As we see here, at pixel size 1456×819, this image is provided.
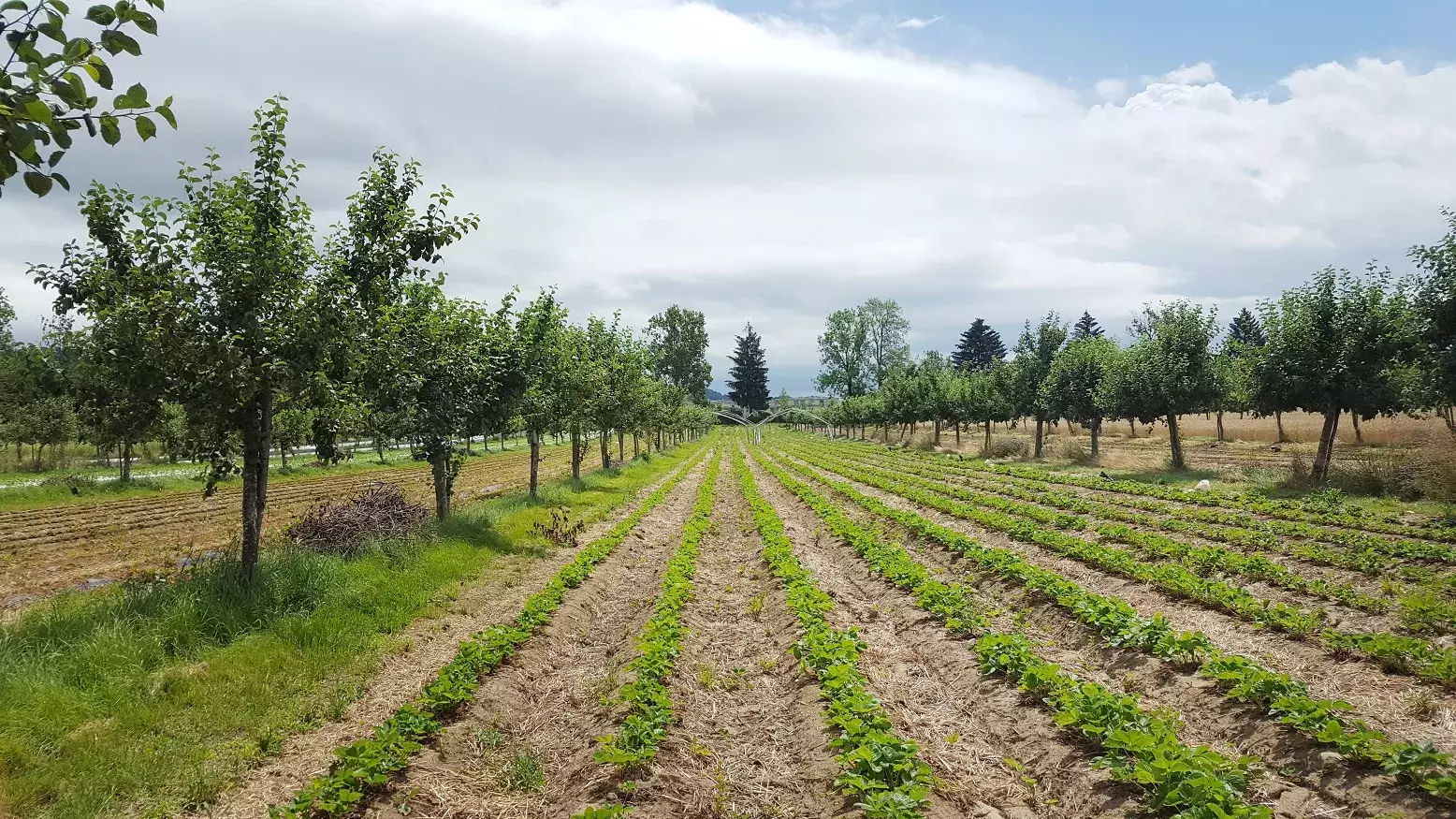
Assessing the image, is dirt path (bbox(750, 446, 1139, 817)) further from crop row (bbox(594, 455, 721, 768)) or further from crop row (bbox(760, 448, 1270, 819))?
crop row (bbox(594, 455, 721, 768))

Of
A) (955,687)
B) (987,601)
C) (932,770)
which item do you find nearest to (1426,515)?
(987,601)

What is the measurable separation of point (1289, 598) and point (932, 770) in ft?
25.6

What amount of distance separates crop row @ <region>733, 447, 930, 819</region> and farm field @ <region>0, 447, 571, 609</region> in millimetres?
9833

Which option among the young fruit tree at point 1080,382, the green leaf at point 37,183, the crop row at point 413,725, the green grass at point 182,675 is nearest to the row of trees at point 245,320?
the green grass at point 182,675

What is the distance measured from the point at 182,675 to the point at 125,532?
57.7 feet

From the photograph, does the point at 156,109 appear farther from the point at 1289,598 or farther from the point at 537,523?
the point at 537,523

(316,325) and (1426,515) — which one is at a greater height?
(316,325)

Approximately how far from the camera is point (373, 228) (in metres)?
12.4

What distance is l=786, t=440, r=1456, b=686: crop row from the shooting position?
287 inches

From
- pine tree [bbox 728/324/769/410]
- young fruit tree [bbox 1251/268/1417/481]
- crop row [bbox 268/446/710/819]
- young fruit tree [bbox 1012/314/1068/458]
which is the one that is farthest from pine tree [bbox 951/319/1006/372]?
crop row [bbox 268/446/710/819]

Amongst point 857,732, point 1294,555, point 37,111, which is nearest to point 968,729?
point 857,732

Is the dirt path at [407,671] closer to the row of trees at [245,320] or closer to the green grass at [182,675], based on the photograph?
the green grass at [182,675]

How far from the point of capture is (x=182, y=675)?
711cm

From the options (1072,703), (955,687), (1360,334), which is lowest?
(955,687)
